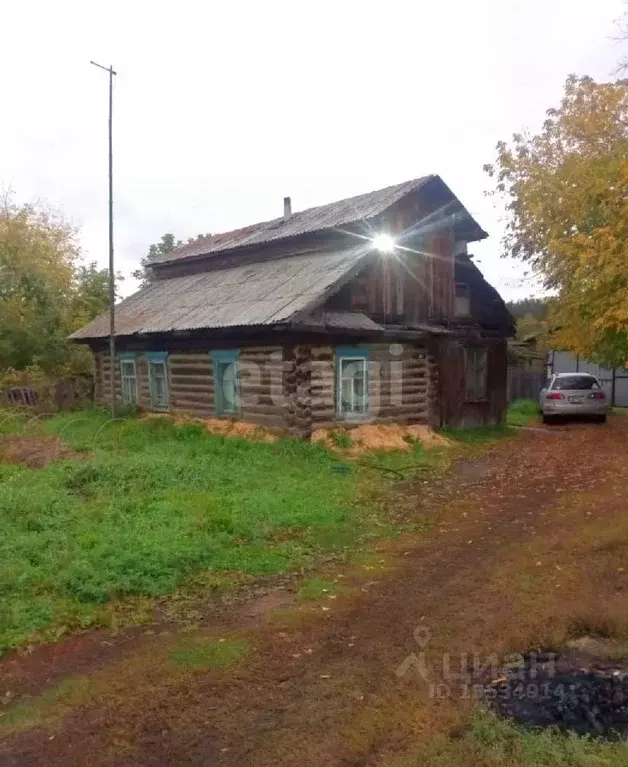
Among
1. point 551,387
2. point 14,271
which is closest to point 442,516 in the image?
point 551,387

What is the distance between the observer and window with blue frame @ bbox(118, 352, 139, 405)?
1967 centimetres

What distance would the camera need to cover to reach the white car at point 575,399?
1956 centimetres

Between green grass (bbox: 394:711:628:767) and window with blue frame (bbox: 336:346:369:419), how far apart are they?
11.1 m

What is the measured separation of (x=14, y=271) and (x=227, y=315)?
664 inches

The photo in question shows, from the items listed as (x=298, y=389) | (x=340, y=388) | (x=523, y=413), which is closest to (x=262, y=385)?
(x=298, y=389)

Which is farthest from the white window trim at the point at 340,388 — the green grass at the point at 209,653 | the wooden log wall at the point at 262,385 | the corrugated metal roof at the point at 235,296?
the green grass at the point at 209,653

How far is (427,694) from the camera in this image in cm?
425

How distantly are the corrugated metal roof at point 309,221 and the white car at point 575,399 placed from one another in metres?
7.76

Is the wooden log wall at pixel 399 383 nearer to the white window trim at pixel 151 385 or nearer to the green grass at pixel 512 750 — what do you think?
the white window trim at pixel 151 385

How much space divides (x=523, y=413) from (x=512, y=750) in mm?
21747

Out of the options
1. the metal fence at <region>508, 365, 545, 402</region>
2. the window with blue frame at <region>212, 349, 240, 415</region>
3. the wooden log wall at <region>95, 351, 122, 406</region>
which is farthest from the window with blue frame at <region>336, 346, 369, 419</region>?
the metal fence at <region>508, 365, 545, 402</region>

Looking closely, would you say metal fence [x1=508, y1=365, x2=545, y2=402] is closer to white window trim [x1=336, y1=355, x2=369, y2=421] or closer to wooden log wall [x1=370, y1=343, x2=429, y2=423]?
wooden log wall [x1=370, y1=343, x2=429, y2=423]

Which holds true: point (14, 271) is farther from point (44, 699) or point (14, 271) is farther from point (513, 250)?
point (44, 699)

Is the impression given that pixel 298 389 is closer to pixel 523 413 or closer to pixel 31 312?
pixel 523 413
